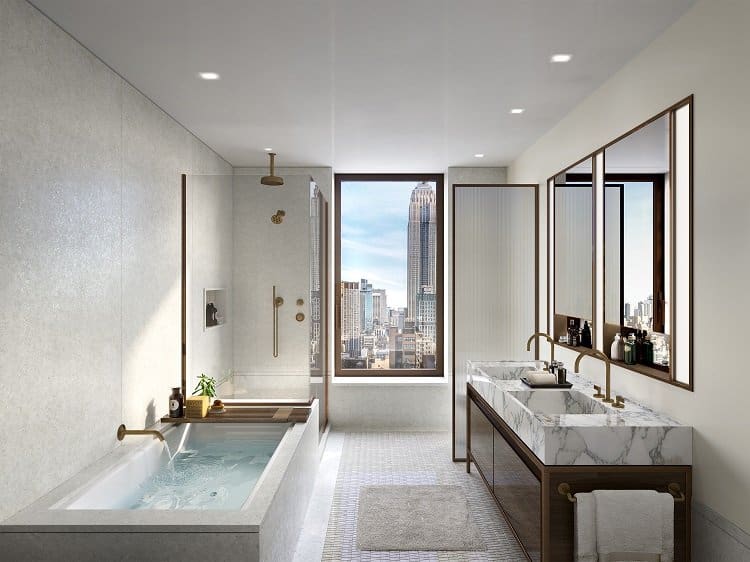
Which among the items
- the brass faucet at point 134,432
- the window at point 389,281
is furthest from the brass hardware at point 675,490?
the window at point 389,281

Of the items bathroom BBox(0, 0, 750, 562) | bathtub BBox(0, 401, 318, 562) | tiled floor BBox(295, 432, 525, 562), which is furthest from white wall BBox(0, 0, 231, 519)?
tiled floor BBox(295, 432, 525, 562)

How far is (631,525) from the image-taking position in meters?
2.16

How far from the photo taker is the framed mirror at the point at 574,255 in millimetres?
3516

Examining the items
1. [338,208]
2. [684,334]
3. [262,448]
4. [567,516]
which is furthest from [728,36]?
[338,208]

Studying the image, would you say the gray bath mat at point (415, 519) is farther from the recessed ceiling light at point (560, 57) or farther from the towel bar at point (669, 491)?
the recessed ceiling light at point (560, 57)

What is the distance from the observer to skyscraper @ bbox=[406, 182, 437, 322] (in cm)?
575

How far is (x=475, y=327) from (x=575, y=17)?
103 inches

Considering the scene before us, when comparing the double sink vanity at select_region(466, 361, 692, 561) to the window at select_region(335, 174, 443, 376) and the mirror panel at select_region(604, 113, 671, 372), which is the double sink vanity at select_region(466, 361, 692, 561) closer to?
the mirror panel at select_region(604, 113, 671, 372)

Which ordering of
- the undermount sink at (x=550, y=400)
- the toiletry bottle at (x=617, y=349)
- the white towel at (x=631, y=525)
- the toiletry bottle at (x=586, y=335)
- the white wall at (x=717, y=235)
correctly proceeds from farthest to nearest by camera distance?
the toiletry bottle at (x=586, y=335) < the undermount sink at (x=550, y=400) < the toiletry bottle at (x=617, y=349) < the white towel at (x=631, y=525) < the white wall at (x=717, y=235)

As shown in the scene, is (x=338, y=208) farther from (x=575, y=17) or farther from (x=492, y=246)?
(x=575, y=17)

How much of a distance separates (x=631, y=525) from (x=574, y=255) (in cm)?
198

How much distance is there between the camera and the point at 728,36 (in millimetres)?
2088

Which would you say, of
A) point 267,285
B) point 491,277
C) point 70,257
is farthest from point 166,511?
point 491,277

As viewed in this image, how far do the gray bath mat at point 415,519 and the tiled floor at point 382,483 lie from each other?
2.2 inches
